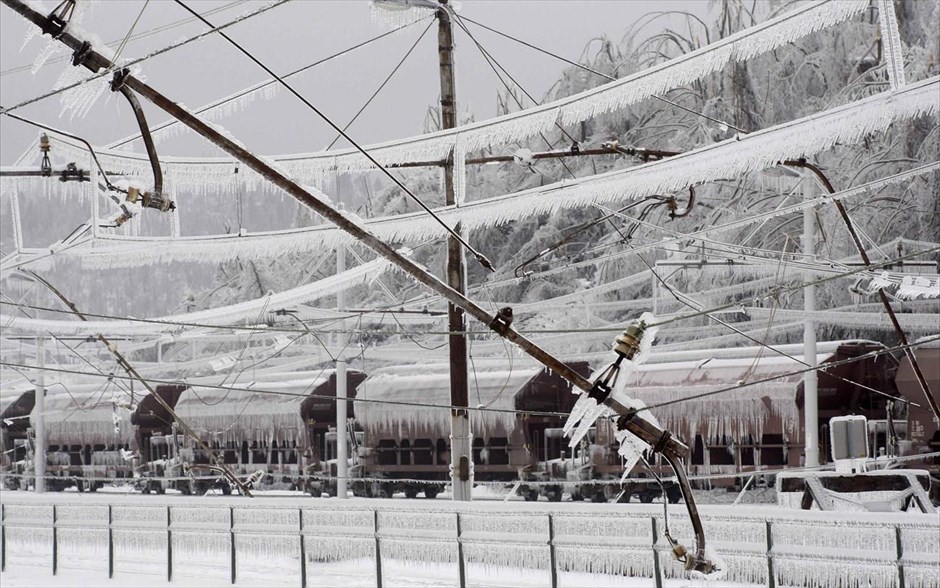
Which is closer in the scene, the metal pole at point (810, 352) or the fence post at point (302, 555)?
the fence post at point (302, 555)

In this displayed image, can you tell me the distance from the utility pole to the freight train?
18.1 feet

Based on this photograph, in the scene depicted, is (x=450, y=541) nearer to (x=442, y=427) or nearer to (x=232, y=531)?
(x=232, y=531)

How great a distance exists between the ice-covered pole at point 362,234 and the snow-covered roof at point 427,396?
24367mm

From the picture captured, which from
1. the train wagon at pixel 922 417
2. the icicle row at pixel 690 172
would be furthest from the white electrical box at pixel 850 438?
the train wagon at pixel 922 417

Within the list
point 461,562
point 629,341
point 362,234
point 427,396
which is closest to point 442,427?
point 427,396

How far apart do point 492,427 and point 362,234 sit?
26.1 metres

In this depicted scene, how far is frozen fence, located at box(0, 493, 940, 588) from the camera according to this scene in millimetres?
11008

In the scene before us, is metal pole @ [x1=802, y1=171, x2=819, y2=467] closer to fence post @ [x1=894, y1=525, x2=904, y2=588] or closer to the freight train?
the freight train

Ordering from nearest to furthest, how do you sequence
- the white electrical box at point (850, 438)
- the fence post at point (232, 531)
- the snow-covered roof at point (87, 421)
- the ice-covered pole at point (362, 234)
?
the ice-covered pole at point (362, 234) < the white electrical box at point (850, 438) < the fence post at point (232, 531) < the snow-covered roof at point (87, 421)

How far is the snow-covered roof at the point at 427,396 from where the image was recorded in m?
31.6

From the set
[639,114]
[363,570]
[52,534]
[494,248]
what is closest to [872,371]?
[363,570]

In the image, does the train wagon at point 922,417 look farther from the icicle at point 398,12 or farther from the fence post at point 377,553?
the icicle at point 398,12

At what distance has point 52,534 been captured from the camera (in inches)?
728

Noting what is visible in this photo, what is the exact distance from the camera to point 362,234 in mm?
6121
